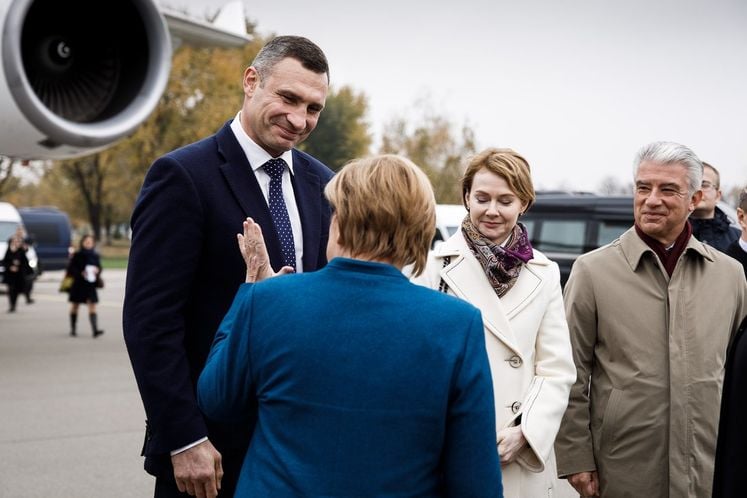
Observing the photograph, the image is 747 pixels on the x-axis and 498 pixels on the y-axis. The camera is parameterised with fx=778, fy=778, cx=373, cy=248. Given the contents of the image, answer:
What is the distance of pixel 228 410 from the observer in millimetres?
1642

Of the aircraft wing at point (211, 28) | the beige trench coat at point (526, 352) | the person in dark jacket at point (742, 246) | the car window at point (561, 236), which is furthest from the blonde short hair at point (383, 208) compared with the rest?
the car window at point (561, 236)

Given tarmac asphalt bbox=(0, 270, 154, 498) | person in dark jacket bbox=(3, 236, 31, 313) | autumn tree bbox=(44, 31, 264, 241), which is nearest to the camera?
tarmac asphalt bbox=(0, 270, 154, 498)

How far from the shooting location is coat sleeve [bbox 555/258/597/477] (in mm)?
2662

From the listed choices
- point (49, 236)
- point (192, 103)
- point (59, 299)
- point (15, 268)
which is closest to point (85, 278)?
point (15, 268)

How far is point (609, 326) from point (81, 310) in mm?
15199

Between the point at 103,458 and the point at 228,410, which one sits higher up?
the point at 228,410

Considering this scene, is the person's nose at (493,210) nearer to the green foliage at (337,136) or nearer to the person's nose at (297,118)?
the person's nose at (297,118)

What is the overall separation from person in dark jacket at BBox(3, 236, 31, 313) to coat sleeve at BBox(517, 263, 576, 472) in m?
14.3

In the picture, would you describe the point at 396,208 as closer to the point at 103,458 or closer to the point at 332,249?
the point at 332,249

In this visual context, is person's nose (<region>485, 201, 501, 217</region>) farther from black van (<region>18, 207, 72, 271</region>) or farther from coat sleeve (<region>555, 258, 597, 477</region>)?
black van (<region>18, 207, 72, 271</region>)

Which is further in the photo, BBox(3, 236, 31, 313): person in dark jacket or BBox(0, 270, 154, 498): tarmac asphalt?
BBox(3, 236, 31, 313): person in dark jacket

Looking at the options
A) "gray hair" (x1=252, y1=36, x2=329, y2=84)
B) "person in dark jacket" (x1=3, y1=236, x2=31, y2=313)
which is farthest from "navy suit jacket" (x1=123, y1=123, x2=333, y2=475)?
"person in dark jacket" (x1=3, y1=236, x2=31, y2=313)

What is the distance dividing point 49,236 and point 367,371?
25191 mm

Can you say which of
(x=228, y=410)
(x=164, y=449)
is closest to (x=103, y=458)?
(x=164, y=449)
